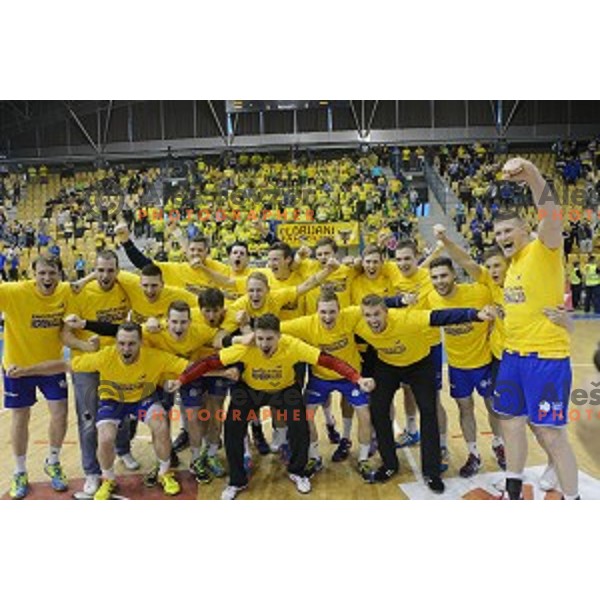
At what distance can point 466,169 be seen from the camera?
19.5m

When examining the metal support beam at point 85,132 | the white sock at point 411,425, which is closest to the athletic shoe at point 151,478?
the white sock at point 411,425

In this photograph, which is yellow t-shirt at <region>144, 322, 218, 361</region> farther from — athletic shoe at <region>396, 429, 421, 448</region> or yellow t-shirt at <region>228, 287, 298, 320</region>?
athletic shoe at <region>396, 429, 421, 448</region>

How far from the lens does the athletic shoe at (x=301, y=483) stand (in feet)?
15.3

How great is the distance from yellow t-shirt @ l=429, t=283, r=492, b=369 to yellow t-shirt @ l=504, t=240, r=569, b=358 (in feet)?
2.74

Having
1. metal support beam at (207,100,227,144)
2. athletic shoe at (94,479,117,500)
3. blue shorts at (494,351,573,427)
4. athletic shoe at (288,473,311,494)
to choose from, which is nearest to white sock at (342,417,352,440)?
athletic shoe at (288,473,311,494)

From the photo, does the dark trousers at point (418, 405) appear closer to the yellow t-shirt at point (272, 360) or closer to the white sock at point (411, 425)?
the yellow t-shirt at point (272, 360)

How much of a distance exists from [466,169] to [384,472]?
16422mm

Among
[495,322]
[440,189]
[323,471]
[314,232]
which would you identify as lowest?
[323,471]

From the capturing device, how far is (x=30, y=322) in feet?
15.2

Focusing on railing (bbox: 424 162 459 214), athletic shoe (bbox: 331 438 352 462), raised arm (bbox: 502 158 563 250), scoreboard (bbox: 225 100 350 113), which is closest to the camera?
raised arm (bbox: 502 158 563 250)

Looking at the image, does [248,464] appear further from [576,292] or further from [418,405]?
[576,292]

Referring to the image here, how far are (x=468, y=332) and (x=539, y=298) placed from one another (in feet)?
3.33

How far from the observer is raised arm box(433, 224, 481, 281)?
173 inches

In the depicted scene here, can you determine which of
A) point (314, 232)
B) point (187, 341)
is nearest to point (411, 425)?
point (187, 341)
